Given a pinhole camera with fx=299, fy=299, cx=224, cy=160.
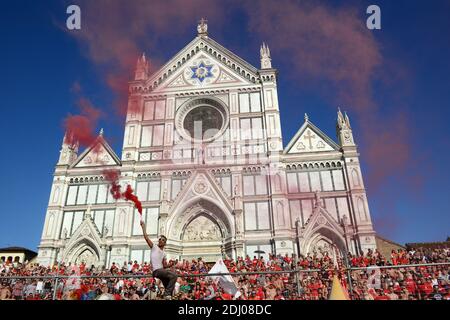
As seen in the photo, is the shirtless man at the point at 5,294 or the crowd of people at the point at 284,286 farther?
the shirtless man at the point at 5,294

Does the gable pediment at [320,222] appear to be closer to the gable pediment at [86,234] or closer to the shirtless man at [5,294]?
the gable pediment at [86,234]

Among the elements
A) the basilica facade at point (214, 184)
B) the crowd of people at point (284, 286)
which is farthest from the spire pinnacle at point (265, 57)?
the crowd of people at point (284, 286)

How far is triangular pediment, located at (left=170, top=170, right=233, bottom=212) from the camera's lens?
24078mm

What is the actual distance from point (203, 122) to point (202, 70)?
5726 mm

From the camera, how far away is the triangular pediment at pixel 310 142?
25547mm

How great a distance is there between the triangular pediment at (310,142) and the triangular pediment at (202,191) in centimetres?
667

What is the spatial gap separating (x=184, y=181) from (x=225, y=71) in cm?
1205

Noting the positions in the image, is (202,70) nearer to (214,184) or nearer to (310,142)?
(214,184)

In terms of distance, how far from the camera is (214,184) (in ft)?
80.6

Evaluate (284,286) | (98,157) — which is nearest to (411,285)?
(284,286)

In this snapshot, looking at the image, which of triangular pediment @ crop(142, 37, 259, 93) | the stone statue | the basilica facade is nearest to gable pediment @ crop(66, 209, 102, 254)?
the basilica facade
